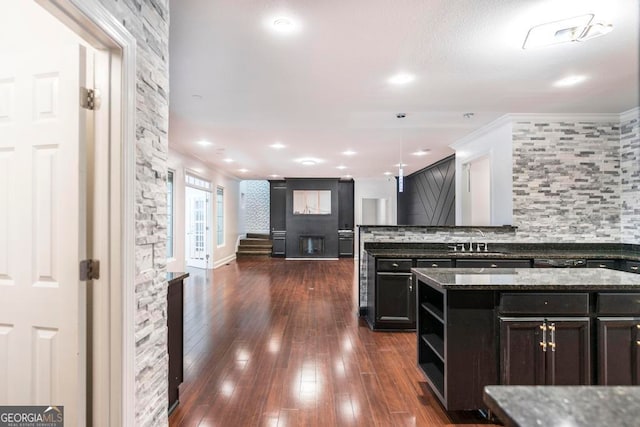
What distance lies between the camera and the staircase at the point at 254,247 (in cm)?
1062

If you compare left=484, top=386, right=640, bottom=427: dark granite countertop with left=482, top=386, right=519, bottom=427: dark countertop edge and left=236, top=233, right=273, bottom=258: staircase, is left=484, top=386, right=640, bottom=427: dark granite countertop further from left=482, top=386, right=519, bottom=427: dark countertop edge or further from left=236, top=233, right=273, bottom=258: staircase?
left=236, top=233, right=273, bottom=258: staircase

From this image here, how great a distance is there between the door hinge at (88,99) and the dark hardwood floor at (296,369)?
1.95 m

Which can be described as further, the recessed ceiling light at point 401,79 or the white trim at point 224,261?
the white trim at point 224,261

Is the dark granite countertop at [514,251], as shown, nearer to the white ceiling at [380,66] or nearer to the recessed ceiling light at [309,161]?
the white ceiling at [380,66]

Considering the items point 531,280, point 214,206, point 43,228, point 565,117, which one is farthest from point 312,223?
point 43,228

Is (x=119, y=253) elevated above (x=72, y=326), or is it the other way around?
(x=119, y=253)

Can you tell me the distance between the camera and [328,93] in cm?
351

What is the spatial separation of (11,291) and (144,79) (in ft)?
3.78

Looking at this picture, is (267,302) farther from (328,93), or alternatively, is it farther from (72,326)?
(72,326)

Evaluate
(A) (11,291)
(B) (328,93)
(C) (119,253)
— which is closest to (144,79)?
(C) (119,253)

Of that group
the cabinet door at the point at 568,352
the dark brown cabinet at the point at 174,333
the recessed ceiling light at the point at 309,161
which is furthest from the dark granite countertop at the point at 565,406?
the recessed ceiling light at the point at 309,161

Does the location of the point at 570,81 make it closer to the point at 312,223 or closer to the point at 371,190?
the point at 371,190

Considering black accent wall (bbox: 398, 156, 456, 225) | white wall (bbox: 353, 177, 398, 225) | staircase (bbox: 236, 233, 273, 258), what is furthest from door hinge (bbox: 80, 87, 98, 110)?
white wall (bbox: 353, 177, 398, 225)

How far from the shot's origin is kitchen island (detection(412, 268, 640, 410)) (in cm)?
203
